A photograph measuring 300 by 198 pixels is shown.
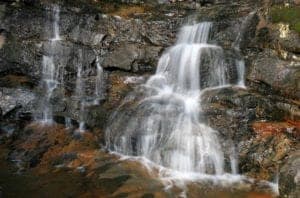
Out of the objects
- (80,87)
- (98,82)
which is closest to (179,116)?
(98,82)

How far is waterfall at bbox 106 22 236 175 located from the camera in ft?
41.9

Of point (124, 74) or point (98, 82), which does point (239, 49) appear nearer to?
point (124, 74)

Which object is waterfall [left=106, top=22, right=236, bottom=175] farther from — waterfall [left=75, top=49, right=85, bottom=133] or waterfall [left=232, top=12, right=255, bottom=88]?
waterfall [left=75, top=49, right=85, bottom=133]

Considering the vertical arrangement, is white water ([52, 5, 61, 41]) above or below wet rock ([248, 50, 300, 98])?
above

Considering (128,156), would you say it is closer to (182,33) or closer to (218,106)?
(218,106)

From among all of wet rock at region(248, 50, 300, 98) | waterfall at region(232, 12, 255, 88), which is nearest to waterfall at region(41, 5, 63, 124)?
waterfall at region(232, 12, 255, 88)

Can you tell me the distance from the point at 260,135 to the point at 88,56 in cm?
710

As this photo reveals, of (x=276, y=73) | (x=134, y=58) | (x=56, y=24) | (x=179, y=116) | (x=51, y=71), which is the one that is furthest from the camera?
(x=56, y=24)

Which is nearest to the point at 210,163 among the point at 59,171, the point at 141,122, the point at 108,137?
the point at 141,122

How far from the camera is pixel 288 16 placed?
48.2 feet

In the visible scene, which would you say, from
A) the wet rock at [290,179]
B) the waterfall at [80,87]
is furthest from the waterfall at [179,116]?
the wet rock at [290,179]

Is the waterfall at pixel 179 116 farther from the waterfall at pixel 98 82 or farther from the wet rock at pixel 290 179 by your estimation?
the wet rock at pixel 290 179

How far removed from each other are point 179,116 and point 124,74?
3372mm

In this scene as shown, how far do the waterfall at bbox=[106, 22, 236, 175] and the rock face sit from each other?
0.37 meters
